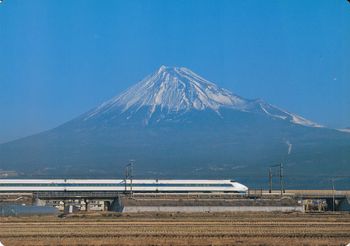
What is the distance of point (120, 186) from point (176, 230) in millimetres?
31429

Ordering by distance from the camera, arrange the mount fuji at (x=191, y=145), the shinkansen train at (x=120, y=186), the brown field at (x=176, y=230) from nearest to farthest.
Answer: the brown field at (x=176, y=230), the shinkansen train at (x=120, y=186), the mount fuji at (x=191, y=145)

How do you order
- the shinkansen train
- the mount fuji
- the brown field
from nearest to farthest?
the brown field → the shinkansen train → the mount fuji

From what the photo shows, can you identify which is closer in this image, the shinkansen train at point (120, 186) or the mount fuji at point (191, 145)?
the shinkansen train at point (120, 186)

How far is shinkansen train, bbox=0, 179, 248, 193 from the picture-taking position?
202 feet

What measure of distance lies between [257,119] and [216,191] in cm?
12452

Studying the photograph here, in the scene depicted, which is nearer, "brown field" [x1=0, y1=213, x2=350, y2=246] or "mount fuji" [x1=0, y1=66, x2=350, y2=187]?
"brown field" [x1=0, y1=213, x2=350, y2=246]

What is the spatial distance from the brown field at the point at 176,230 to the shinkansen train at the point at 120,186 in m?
20.1

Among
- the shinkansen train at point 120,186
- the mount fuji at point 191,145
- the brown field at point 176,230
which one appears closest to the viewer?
the brown field at point 176,230

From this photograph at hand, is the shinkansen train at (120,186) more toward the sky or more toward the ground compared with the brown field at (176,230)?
more toward the sky

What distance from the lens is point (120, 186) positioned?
63281 millimetres

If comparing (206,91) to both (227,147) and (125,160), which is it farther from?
(125,160)

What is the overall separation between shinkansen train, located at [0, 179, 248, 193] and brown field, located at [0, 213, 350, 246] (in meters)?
20.1

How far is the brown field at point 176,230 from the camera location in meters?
28.1

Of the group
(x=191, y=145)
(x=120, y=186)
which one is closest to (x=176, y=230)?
(x=120, y=186)
